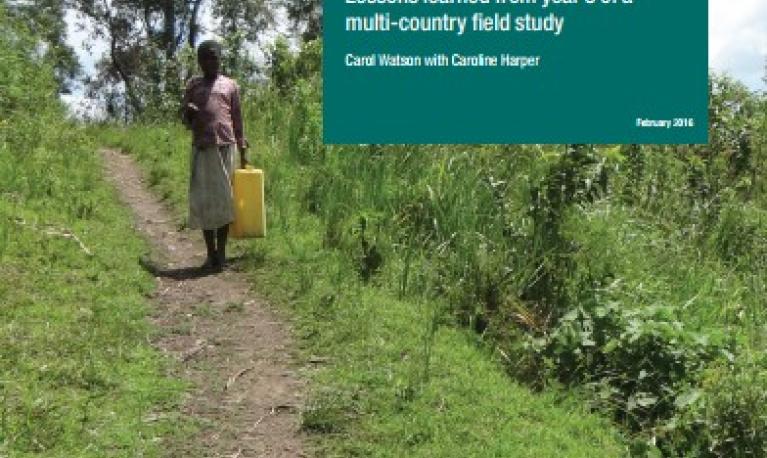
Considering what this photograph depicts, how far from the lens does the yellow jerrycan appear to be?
24.1 feet

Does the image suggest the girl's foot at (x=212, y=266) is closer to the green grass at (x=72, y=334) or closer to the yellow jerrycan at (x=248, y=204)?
the yellow jerrycan at (x=248, y=204)

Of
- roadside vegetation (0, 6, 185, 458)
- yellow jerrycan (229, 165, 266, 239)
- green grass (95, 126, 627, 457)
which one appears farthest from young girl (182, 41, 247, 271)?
roadside vegetation (0, 6, 185, 458)

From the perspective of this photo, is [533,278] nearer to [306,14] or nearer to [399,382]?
[399,382]

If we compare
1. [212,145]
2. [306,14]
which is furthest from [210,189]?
[306,14]

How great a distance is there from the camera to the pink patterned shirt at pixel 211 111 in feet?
23.1

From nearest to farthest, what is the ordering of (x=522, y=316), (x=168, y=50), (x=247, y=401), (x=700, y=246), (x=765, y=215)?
1. (x=247, y=401)
2. (x=522, y=316)
3. (x=700, y=246)
4. (x=765, y=215)
5. (x=168, y=50)

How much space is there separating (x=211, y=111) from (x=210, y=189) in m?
0.63

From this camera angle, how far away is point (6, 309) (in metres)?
5.48

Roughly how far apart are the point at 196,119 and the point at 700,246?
472 cm

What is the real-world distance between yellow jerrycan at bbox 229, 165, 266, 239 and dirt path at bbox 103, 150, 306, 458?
45 cm

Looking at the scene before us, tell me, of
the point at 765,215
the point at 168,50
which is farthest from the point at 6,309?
the point at 168,50

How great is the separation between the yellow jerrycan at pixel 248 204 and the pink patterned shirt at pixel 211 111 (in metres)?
0.33

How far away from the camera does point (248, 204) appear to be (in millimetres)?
7414

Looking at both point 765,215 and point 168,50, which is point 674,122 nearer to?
point 765,215
